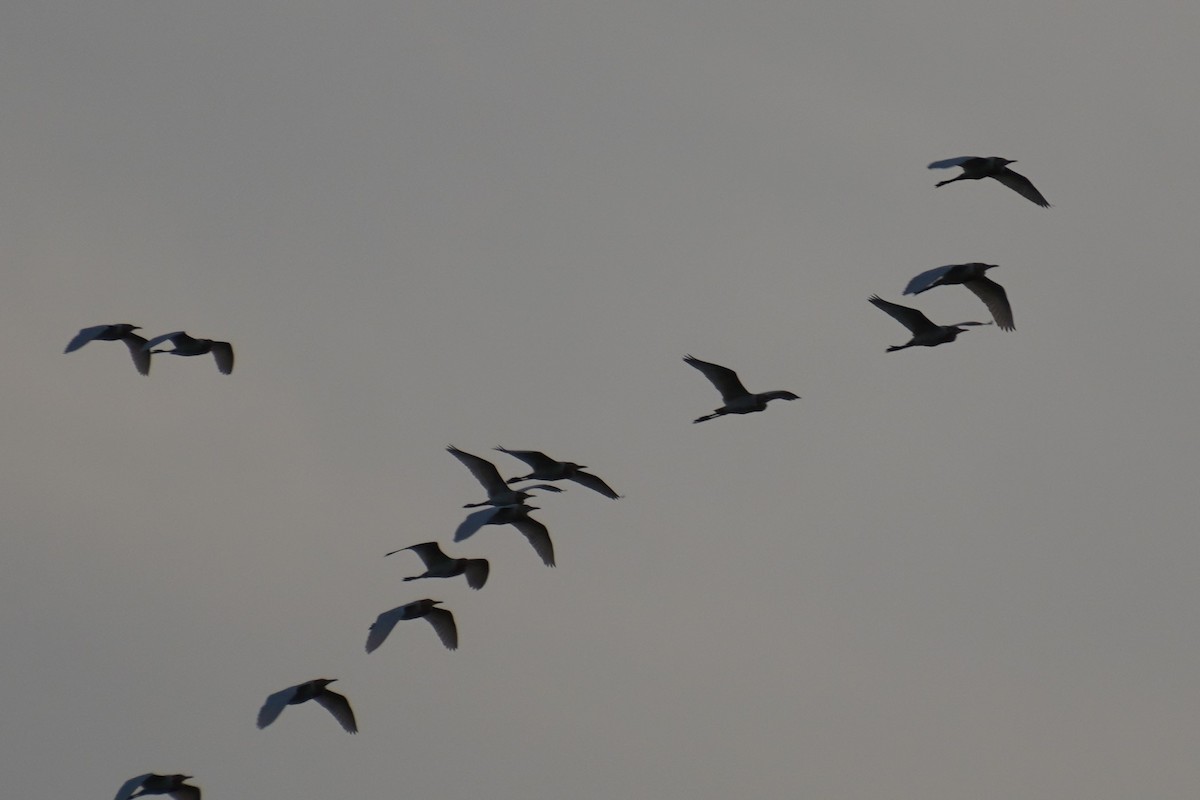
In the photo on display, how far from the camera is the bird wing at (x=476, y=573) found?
52.8 metres

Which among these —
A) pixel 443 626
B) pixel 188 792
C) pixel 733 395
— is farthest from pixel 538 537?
pixel 188 792

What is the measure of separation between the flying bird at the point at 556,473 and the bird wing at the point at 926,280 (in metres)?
9.78

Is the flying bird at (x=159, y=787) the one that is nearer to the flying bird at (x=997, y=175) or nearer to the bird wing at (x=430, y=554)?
the bird wing at (x=430, y=554)

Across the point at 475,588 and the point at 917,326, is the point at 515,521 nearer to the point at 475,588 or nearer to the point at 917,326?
the point at 475,588

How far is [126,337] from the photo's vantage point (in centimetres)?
5628

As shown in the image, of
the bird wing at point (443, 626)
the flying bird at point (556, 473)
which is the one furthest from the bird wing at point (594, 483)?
the bird wing at point (443, 626)

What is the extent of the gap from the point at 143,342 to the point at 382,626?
10979 millimetres

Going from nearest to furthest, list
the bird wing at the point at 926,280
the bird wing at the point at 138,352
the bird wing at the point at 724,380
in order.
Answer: the bird wing at the point at 926,280
the bird wing at the point at 724,380
the bird wing at the point at 138,352

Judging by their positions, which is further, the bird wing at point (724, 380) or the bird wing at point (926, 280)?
the bird wing at point (724, 380)

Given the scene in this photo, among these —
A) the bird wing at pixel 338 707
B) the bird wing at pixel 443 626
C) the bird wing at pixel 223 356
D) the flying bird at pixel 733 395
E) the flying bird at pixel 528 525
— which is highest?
the bird wing at pixel 223 356

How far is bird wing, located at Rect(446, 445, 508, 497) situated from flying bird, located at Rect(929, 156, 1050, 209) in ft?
39.9

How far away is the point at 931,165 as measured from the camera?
46500 millimetres

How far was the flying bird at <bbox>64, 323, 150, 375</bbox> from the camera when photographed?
55781mm

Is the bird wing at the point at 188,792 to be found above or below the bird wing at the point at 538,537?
below
